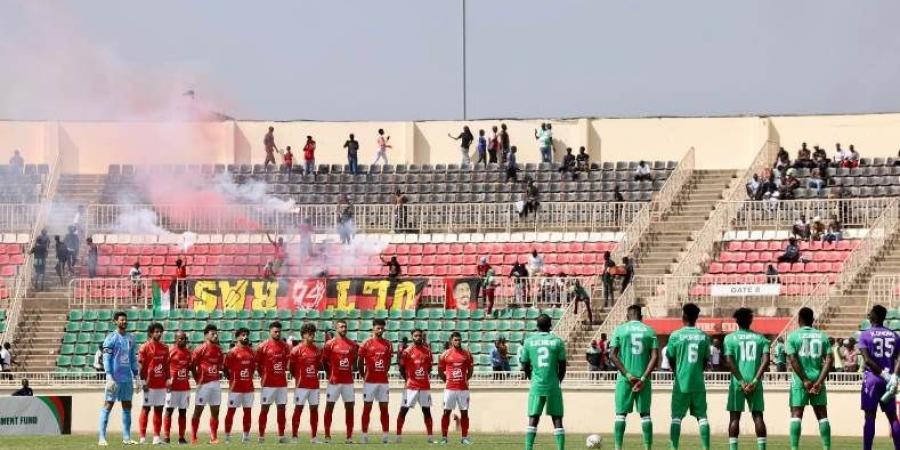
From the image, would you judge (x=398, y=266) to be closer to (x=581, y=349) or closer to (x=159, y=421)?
(x=581, y=349)

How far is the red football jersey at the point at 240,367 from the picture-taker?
3797 centimetres

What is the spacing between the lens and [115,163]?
63562 mm

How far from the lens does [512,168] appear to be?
2373 inches

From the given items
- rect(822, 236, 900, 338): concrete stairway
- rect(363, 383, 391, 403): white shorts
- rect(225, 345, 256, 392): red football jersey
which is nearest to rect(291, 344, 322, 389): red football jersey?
rect(225, 345, 256, 392): red football jersey

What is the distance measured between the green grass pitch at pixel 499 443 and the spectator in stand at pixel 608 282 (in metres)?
9.46

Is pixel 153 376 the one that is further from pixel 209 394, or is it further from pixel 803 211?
pixel 803 211

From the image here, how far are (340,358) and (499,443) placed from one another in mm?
3407

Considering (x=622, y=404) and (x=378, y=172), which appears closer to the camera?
(x=622, y=404)

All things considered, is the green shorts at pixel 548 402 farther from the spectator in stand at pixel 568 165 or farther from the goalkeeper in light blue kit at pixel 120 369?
the spectator in stand at pixel 568 165

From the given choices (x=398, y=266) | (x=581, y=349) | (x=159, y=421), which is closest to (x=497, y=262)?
(x=398, y=266)

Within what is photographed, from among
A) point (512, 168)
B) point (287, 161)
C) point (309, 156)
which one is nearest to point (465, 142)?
point (512, 168)

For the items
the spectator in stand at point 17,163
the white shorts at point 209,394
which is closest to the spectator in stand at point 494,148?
the spectator in stand at point 17,163

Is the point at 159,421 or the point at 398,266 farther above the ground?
the point at 398,266

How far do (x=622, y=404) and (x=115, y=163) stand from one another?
3674cm
